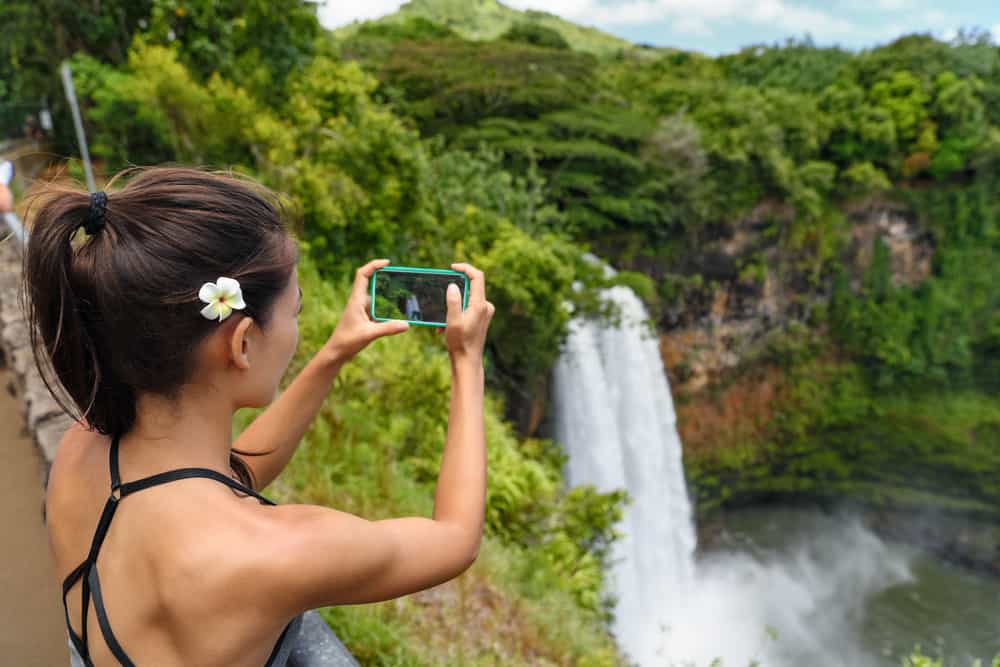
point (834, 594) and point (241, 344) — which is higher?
point (241, 344)

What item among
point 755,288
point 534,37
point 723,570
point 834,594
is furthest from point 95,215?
Result: point 534,37

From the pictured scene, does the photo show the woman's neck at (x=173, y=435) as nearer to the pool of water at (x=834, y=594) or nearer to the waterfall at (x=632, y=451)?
the waterfall at (x=632, y=451)

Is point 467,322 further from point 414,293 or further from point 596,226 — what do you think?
point 596,226

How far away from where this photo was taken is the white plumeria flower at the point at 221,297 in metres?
0.94

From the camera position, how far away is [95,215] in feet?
3.09

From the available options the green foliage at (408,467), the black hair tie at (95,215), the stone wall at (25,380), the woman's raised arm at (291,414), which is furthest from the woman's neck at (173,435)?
the green foliage at (408,467)

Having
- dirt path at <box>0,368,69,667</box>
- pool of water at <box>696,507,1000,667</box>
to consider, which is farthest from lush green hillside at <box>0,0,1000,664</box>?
pool of water at <box>696,507,1000,667</box>

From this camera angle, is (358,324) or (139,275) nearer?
(139,275)

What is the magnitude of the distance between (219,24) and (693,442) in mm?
13338

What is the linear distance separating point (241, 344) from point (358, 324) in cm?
37

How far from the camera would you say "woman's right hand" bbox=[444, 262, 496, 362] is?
3.97ft

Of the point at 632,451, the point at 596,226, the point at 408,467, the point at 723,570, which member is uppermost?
the point at 596,226

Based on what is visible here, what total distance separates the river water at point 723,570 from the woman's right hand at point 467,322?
7273 mm

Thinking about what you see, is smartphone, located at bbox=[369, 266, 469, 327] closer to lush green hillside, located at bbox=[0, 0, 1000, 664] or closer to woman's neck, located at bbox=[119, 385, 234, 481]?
woman's neck, located at bbox=[119, 385, 234, 481]
